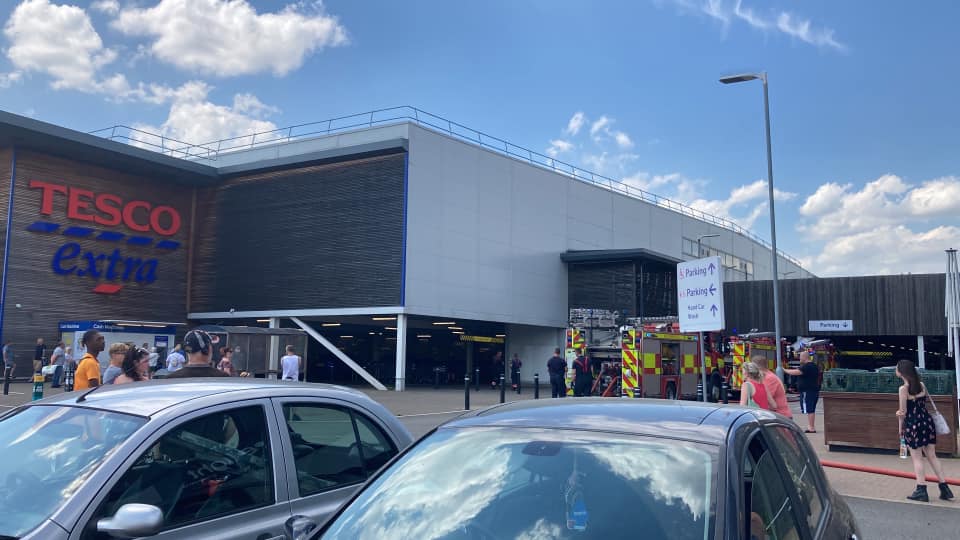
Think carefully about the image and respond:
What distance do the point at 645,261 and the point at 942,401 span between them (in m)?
26.9

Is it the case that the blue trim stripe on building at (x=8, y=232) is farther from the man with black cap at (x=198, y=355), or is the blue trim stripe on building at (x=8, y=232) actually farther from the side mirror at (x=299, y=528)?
the side mirror at (x=299, y=528)

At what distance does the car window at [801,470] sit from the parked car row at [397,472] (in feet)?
0.04

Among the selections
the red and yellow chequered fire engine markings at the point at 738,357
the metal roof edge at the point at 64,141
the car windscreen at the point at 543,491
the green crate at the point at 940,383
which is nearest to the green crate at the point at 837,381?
the green crate at the point at 940,383

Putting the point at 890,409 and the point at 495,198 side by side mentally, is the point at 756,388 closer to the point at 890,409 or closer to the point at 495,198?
the point at 890,409

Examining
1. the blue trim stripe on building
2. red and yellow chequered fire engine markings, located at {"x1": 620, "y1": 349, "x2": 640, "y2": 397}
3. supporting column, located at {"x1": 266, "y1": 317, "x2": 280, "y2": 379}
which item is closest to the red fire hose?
red and yellow chequered fire engine markings, located at {"x1": 620, "y1": 349, "x2": 640, "y2": 397}

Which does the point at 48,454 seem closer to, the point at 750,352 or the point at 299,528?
the point at 299,528

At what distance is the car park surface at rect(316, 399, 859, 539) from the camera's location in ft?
8.73

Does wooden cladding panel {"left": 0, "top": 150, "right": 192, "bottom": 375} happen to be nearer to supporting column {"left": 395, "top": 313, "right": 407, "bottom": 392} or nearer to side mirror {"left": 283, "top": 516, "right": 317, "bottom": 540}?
supporting column {"left": 395, "top": 313, "right": 407, "bottom": 392}

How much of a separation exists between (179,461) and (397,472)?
3.81 ft

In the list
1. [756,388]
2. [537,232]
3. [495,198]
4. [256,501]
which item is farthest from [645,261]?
[256,501]

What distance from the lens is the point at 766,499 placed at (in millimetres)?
2949

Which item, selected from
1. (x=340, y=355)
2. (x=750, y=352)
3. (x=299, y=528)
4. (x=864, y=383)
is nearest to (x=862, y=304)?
(x=750, y=352)

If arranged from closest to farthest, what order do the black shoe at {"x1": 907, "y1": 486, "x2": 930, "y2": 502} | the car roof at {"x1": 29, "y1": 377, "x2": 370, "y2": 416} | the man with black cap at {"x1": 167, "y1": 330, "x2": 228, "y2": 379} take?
the car roof at {"x1": 29, "y1": 377, "x2": 370, "y2": 416} → the man with black cap at {"x1": 167, "y1": 330, "x2": 228, "y2": 379} → the black shoe at {"x1": 907, "y1": 486, "x2": 930, "y2": 502}

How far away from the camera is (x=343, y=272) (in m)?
33.2
